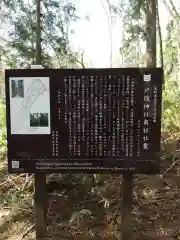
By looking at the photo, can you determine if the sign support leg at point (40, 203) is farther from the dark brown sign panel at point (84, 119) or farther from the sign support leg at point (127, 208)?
the sign support leg at point (127, 208)

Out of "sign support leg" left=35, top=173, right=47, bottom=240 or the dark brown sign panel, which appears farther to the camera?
"sign support leg" left=35, top=173, right=47, bottom=240

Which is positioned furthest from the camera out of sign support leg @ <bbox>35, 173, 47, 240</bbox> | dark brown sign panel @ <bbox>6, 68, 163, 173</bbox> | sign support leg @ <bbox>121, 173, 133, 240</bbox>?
sign support leg @ <bbox>35, 173, 47, 240</bbox>

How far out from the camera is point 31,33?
7.29m

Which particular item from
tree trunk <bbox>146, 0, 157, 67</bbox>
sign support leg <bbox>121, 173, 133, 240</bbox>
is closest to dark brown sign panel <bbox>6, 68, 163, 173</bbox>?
sign support leg <bbox>121, 173, 133, 240</bbox>

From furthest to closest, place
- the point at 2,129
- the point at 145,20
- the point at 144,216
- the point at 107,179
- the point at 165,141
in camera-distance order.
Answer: the point at 145,20 < the point at 2,129 < the point at 165,141 < the point at 107,179 < the point at 144,216

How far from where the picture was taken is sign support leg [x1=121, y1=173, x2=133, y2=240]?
10.3ft

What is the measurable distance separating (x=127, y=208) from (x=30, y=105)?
4.24 feet

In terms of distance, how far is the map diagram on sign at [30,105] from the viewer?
306 centimetres

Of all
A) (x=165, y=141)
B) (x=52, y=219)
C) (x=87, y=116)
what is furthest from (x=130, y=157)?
(x=165, y=141)

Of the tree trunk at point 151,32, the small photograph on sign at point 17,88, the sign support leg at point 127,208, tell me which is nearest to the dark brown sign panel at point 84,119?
the small photograph on sign at point 17,88

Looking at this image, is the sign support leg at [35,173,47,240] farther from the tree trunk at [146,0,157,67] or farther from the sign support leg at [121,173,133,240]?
the tree trunk at [146,0,157,67]

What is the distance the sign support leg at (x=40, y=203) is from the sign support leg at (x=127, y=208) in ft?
2.44

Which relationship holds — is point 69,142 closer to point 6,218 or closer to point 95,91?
point 95,91

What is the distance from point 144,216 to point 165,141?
177cm
